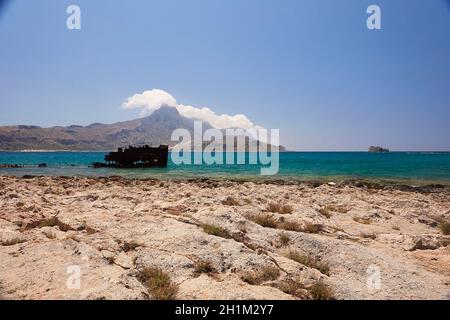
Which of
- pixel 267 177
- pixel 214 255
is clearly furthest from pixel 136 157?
pixel 214 255

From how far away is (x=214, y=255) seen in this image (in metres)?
6.32

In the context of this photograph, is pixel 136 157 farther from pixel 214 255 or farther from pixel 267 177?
pixel 214 255

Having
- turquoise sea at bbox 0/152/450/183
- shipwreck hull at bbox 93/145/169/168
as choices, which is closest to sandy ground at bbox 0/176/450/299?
turquoise sea at bbox 0/152/450/183

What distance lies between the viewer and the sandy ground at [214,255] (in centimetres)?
498

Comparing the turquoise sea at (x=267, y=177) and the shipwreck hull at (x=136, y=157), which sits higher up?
the shipwreck hull at (x=136, y=157)

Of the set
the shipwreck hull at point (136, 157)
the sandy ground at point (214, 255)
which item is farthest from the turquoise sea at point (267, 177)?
the sandy ground at point (214, 255)

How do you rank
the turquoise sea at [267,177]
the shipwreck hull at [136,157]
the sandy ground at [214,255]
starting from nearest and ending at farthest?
the sandy ground at [214,255] < the turquoise sea at [267,177] < the shipwreck hull at [136,157]

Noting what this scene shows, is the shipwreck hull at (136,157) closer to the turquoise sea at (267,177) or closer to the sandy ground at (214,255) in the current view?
the turquoise sea at (267,177)

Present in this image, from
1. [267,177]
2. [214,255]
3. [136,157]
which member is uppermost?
[136,157]

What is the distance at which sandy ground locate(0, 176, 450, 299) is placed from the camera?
4977 millimetres

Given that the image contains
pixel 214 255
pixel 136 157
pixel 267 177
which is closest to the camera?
pixel 214 255

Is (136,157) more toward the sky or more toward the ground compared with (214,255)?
more toward the sky

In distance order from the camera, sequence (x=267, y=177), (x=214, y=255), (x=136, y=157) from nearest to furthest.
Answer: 1. (x=214, y=255)
2. (x=267, y=177)
3. (x=136, y=157)
